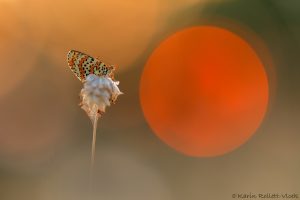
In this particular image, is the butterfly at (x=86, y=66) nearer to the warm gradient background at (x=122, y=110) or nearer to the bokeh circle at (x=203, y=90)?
the warm gradient background at (x=122, y=110)

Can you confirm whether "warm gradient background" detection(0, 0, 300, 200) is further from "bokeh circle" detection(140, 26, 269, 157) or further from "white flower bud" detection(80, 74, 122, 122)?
"white flower bud" detection(80, 74, 122, 122)

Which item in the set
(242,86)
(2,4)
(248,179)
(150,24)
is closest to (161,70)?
(150,24)

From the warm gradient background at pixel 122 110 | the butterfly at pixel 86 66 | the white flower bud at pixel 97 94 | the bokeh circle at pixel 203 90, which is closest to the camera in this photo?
the white flower bud at pixel 97 94

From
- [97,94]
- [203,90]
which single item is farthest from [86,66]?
[203,90]

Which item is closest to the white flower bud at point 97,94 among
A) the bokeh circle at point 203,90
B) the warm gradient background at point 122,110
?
the warm gradient background at point 122,110

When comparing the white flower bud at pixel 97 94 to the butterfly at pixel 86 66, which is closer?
the white flower bud at pixel 97 94

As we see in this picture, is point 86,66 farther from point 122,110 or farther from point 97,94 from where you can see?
point 122,110
